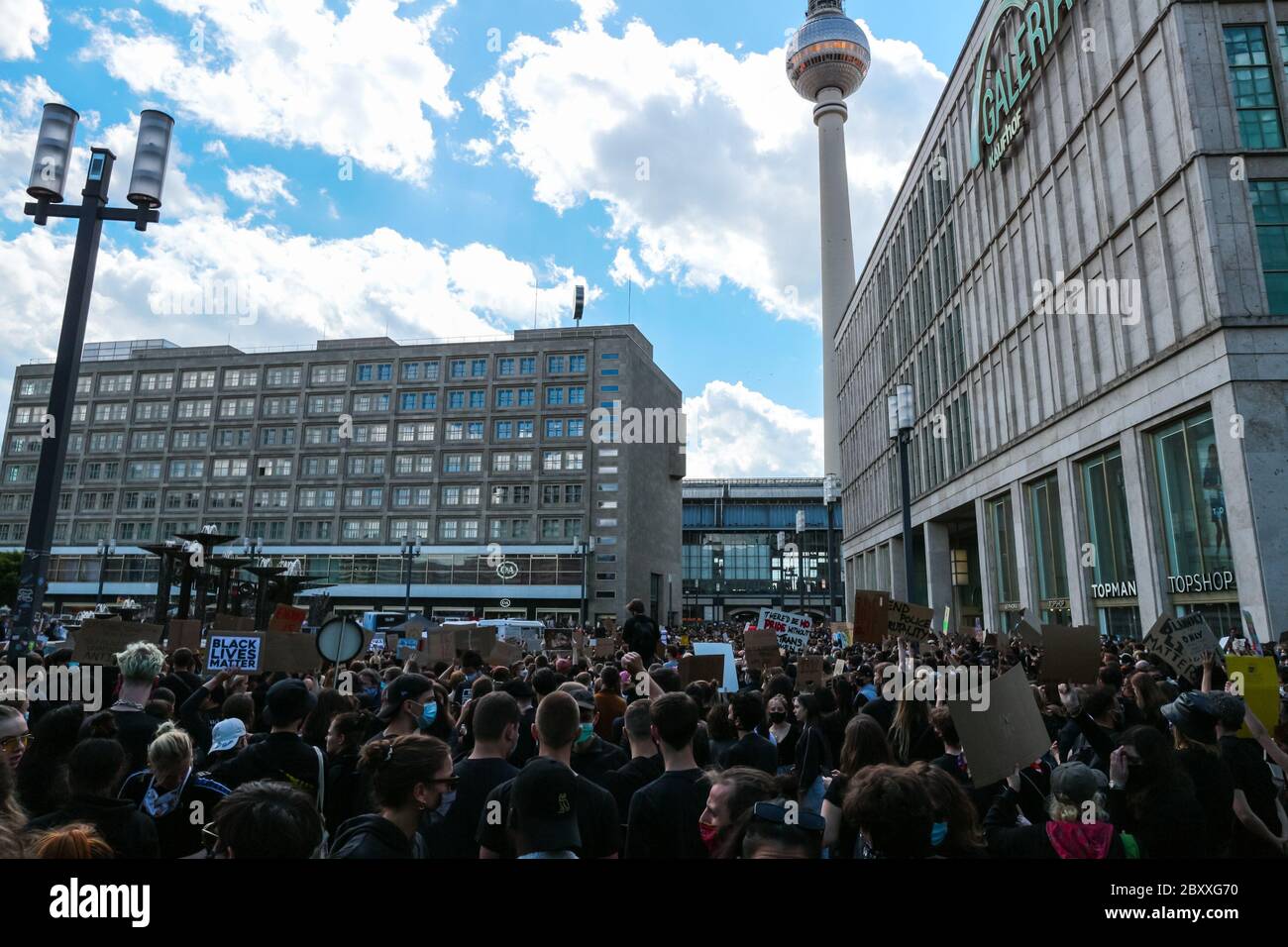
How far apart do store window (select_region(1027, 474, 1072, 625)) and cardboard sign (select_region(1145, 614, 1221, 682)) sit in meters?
21.5

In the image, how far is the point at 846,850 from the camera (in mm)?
4086

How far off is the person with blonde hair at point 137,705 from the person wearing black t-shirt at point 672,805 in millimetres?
3798

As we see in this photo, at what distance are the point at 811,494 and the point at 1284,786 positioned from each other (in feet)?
358

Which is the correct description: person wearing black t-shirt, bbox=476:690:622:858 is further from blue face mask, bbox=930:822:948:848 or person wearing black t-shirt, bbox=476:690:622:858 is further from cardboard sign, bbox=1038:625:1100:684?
cardboard sign, bbox=1038:625:1100:684

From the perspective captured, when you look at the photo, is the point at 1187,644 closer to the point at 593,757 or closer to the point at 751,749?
the point at 751,749

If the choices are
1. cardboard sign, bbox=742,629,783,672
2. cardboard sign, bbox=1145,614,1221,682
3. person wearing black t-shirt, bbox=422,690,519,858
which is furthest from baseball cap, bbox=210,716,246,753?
cardboard sign, bbox=1145,614,1221,682

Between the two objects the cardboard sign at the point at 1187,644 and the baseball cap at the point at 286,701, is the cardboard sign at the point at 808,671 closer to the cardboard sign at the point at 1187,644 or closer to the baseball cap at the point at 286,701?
the cardboard sign at the point at 1187,644

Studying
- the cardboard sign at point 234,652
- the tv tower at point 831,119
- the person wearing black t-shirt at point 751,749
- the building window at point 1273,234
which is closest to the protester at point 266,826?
the person wearing black t-shirt at point 751,749

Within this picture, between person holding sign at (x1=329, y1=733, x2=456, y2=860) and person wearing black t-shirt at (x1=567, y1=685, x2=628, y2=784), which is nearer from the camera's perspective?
person holding sign at (x1=329, y1=733, x2=456, y2=860)

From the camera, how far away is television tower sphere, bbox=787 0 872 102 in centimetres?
10275

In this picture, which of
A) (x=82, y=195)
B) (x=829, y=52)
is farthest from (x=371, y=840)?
(x=829, y=52)

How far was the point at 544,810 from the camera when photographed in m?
3.52
